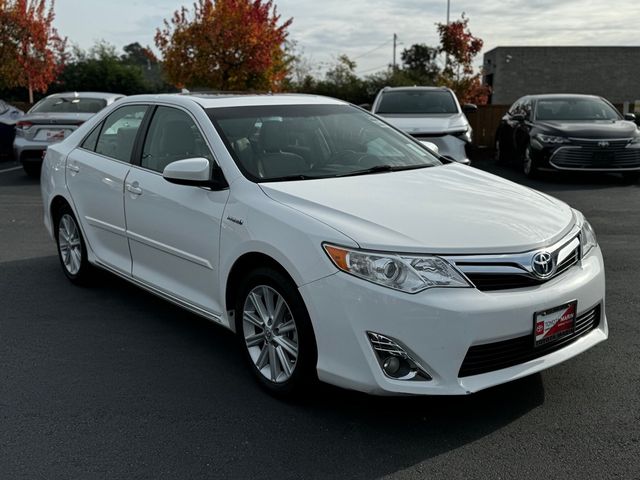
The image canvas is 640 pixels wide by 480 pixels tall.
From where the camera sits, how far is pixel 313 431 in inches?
140

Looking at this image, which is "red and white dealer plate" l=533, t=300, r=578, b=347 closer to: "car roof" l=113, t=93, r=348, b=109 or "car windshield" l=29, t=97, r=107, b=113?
"car roof" l=113, t=93, r=348, b=109

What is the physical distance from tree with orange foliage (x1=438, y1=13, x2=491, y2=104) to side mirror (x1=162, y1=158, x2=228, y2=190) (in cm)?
1990

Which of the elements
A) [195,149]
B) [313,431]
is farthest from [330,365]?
[195,149]

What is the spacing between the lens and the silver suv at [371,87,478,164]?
11.9 m

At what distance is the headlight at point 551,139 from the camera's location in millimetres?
12492

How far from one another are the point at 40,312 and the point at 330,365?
2.92 m

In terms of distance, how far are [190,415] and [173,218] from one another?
1.30 m

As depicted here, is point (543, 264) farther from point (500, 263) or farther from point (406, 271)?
point (406, 271)

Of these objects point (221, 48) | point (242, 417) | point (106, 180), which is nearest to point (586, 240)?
point (242, 417)

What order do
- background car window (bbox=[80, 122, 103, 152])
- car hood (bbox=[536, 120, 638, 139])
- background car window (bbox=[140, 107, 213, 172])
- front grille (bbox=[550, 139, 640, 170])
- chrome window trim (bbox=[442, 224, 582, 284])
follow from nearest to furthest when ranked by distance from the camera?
1. chrome window trim (bbox=[442, 224, 582, 284])
2. background car window (bbox=[140, 107, 213, 172])
3. background car window (bbox=[80, 122, 103, 152])
4. front grille (bbox=[550, 139, 640, 170])
5. car hood (bbox=[536, 120, 638, 139])

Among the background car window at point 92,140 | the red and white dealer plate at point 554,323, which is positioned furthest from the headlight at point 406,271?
the background car window at point 92,140

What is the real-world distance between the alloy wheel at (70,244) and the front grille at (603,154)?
29.3ft

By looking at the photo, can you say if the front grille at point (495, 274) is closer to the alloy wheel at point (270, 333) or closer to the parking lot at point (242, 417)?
the parking lot at point (242, 417)

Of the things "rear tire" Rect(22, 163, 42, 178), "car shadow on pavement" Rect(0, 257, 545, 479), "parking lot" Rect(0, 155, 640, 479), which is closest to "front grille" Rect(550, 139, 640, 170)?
"parking lot" Rect(0, 155, 640, 479)
